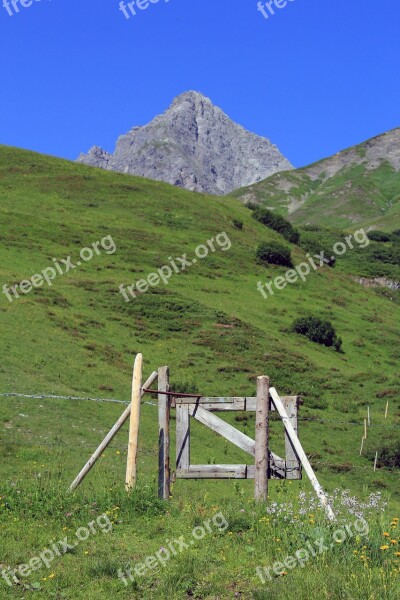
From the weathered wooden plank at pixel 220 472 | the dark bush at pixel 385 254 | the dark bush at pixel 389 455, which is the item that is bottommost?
the dark bush at pixel 389 455

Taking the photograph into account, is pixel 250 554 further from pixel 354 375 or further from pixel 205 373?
pixel 354 375

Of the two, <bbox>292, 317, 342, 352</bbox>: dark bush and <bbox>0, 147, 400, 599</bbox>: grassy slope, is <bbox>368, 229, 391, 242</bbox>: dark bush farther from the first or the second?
<bbox>292, 317, 342, 352</bbox>: dark bush

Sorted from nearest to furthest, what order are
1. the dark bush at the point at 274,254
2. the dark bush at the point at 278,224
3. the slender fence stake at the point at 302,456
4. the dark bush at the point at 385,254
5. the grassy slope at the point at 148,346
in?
the slender fence stake at the point at 302,456
the grassy slope at the point at 148,346
the dark bush at the point at 274,254
the dark bush at the point at 278,224
the dark bush at the point at 385,254

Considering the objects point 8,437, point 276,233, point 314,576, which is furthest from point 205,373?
point 276,233

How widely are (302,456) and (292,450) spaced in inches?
41.5

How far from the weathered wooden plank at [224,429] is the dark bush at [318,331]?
50847 millimetres

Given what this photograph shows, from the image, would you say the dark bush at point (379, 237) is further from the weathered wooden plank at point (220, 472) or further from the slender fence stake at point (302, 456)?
the slender fence stake at point (302, 456)

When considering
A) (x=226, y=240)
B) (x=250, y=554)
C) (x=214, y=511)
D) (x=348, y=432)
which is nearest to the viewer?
(x=250, y=554)

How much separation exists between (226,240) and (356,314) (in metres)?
19.9

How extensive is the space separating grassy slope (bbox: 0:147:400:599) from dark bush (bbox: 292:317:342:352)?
4.39ft

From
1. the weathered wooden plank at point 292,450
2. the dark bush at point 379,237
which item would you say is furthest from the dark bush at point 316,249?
the weathered wooden plank at point 292,450

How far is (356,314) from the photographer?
256 feet

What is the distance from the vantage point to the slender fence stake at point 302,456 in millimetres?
11602

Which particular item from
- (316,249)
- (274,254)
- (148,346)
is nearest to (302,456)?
(148,346)
